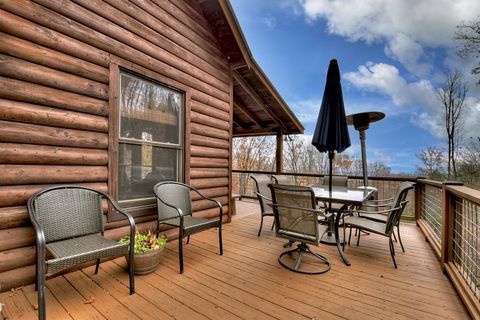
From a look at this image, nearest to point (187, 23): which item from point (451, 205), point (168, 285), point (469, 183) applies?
point (168, 285)

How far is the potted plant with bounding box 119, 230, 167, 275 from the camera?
232cm

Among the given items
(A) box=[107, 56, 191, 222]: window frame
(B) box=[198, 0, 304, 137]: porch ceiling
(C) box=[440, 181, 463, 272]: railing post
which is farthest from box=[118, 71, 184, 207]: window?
(C) box=[440, 181, 463, 272]: railing post

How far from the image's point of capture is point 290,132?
286 inches

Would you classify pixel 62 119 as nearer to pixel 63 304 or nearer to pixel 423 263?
pixel 63 304

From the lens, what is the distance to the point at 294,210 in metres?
2.51

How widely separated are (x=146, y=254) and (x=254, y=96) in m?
4.44

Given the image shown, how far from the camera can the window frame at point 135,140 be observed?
2668 mm

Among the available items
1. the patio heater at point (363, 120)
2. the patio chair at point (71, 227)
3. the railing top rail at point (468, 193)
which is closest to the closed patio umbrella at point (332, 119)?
the patio heater at point (363, 120)

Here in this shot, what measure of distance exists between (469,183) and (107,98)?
988cm

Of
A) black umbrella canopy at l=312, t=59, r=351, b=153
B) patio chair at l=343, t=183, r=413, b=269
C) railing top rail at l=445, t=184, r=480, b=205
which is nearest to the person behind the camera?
railing top rail at l=445, t=184, r=480, b=205

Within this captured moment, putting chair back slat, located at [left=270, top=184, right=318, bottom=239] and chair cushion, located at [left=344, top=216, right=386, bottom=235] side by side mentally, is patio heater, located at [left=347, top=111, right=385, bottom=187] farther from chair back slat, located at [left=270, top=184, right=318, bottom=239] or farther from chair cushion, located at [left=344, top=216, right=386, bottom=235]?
chair back slat, located at [left=270, top=184, right=318, bottom=239]

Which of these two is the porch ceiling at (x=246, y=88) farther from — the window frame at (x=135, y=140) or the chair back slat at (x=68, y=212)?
the chair back slat at (x=68, y=212)

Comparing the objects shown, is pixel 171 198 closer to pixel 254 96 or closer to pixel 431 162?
pixel 254 96

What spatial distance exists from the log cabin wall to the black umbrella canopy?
2087mm
